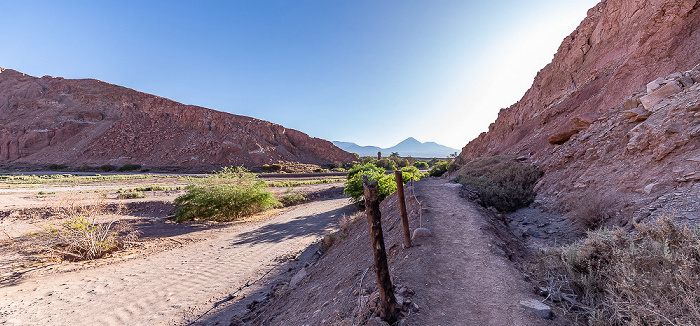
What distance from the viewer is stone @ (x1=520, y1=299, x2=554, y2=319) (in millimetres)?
2668

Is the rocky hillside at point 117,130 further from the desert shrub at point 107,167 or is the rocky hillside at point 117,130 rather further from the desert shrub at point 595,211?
the desert shrub at point 595,211

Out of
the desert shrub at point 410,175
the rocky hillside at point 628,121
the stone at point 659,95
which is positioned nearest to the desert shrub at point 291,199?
the desert shrub at point 410,175

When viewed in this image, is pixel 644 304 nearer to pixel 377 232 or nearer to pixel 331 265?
pixel 377 232

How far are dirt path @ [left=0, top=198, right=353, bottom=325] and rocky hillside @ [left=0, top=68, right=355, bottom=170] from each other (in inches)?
1702

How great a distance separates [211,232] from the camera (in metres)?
11.2

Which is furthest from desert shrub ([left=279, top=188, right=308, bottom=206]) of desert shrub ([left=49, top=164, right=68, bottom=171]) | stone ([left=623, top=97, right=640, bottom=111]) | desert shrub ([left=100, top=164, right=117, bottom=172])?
desert shrub ([left=49, top=164, right=68, bottom=171])

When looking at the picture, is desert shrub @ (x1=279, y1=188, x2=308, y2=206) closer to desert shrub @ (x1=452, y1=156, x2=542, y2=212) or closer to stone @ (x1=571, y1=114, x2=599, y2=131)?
desert shrub @ (x1=452, y1=156, x2=542, y2=212)

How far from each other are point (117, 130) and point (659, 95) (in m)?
72.0

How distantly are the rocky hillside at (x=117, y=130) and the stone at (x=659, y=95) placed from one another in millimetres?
51442

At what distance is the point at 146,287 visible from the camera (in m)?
6.07

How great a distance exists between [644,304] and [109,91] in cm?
8154

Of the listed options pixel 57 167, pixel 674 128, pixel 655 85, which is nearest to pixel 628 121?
pixel 655 85

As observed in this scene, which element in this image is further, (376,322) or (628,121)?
(628,121)

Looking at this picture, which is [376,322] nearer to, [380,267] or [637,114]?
[380,267]
